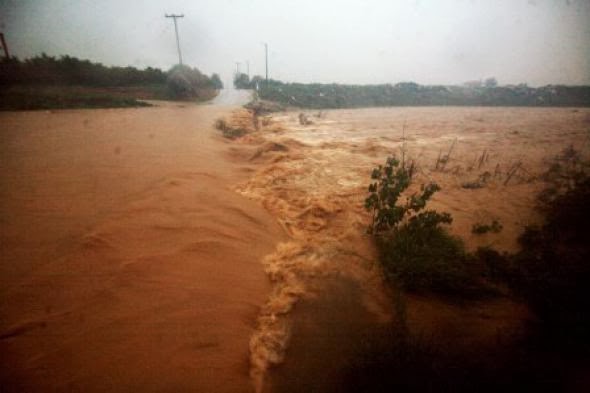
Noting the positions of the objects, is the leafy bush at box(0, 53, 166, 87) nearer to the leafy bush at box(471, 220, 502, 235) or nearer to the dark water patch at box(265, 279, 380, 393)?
the dark water patch at box(265, 279, 380, 393)

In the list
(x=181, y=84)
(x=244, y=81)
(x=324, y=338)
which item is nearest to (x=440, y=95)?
(x=181, y=84)

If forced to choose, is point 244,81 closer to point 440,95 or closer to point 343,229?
point 440,95

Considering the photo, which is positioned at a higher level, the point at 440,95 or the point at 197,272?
the point at 440,95

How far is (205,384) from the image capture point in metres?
2.03

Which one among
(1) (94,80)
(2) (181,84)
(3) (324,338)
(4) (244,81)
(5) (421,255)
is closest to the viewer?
(3) (324,338)

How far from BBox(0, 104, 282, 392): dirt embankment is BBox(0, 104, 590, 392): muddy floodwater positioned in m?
0.01

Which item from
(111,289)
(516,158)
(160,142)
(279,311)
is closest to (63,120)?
(160,142)

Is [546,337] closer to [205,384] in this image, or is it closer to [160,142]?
[205,384]

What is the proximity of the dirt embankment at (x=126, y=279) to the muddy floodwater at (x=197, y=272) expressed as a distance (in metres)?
0.01

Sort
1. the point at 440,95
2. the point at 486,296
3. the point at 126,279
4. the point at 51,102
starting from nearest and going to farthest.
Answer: the point at 126,279 → the point at 486,296 → the point at 51,102 → the point at 440,95

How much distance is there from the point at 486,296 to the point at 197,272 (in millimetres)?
3026

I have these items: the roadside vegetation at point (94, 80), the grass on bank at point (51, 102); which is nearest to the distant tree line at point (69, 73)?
the roadside vegetation at point (94, 80)

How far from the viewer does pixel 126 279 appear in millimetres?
2736

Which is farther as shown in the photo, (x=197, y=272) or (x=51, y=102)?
(x=51, y=102)
